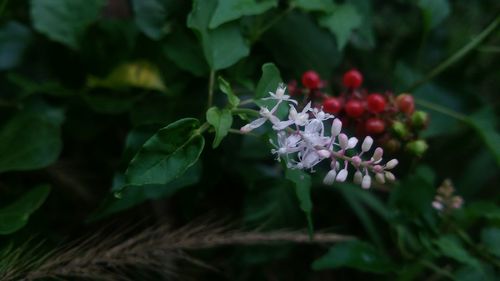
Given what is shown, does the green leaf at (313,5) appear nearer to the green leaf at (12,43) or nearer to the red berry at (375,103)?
the red berry at (375,103)

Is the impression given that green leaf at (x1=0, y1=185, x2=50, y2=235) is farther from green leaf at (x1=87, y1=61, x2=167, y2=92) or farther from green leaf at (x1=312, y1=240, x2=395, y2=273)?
green leaf at (x1=312, y1=240, x2=395, y2=273)

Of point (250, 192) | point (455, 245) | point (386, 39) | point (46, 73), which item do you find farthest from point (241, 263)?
point (386, 39)

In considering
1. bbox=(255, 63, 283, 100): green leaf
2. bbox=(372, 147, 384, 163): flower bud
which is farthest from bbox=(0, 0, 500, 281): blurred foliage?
bbox=(372, 147, 384, 163): flower bud

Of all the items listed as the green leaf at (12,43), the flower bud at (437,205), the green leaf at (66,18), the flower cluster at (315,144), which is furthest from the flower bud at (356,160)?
the green leaf at (12,43)

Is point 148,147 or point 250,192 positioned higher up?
point 148,147

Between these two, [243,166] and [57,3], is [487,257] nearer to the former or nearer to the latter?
[243,166]

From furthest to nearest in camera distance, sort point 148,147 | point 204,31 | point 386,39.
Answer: point 386,39 < point 204,31 < point 148,147
